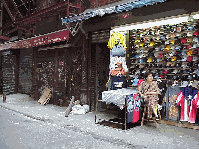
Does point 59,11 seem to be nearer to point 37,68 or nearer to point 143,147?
point 37,68

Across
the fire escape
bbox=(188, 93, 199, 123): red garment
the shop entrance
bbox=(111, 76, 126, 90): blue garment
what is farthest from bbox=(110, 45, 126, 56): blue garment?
the shop entrance

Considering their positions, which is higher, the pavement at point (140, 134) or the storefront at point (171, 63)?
the storefront at point (171, 63)

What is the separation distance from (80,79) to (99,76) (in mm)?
1131

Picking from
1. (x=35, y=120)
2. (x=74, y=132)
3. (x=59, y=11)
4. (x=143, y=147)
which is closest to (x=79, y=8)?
(x=59, y=11)

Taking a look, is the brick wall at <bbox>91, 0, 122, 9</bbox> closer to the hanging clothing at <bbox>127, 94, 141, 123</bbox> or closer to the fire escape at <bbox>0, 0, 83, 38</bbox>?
the fire escape at <bbox>0, 0, 83, 38</bbox>

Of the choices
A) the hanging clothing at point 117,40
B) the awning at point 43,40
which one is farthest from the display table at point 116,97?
the awning at point 43,40

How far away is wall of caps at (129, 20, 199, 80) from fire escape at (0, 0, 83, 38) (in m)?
4.48

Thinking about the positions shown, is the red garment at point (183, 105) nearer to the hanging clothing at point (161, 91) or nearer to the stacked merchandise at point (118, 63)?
the hanging clothing at point (161, 91)

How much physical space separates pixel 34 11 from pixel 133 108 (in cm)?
1264

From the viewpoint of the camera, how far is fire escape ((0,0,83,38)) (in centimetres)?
1241

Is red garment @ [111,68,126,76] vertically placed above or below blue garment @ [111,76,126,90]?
above

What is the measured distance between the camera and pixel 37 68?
49.5 ft

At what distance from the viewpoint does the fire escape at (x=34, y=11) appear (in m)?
12.4

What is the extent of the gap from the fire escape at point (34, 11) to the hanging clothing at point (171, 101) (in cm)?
680
